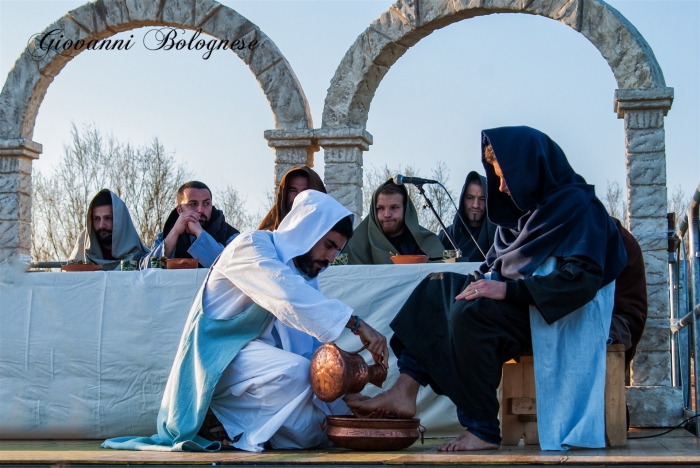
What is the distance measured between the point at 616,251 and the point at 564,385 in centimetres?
65

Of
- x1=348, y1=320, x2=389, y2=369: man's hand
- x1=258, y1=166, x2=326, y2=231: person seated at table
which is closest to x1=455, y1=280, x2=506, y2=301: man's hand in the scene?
x1=348, y1=320, x2=389, y2=369: man's hand

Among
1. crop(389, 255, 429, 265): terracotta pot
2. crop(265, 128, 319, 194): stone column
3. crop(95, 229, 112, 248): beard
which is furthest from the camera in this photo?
crop(265, 128, 319, 194): stone column

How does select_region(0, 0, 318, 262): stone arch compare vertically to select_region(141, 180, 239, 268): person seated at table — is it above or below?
above

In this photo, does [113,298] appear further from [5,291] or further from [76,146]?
[76,146]

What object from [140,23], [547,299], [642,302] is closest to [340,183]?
[140,23]

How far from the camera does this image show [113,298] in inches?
209

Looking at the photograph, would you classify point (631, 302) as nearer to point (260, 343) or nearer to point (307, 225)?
point (307, 225)

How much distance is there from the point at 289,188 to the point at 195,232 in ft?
2.97

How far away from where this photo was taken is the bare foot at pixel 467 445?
380 cm

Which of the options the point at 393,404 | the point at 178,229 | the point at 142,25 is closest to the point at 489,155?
the point at 393,404

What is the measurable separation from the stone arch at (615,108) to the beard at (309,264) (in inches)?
112

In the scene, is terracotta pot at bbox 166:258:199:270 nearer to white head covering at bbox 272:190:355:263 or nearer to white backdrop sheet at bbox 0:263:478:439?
white backdrop sheet at bbox 0:263:478:439

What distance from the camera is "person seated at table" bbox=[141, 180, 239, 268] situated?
18.9 feet

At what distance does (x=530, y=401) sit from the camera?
416 centimetres
